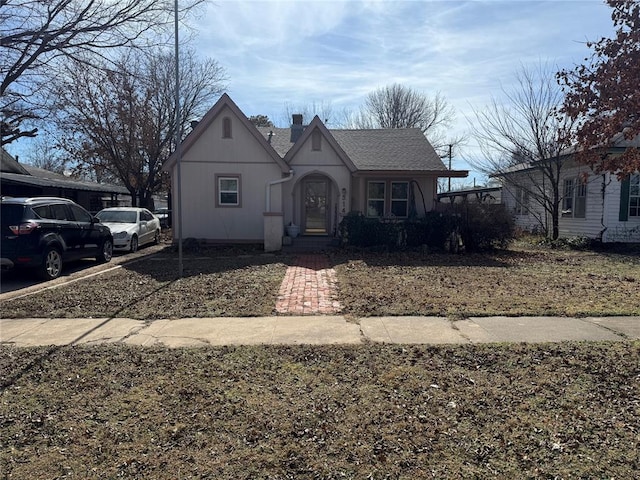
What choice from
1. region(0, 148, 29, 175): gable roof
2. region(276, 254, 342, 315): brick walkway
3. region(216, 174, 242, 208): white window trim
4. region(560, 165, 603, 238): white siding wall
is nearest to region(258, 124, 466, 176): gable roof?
region(216, 174, 242, 208): white window trim

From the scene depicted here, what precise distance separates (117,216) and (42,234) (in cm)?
701

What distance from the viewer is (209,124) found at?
50.3 ft

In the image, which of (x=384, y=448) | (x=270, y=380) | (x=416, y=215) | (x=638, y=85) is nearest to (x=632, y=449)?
(x=384, y=448)

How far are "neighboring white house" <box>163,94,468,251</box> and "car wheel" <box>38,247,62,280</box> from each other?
5.38 metres

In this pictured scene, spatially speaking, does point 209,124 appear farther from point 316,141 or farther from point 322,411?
point 322,411

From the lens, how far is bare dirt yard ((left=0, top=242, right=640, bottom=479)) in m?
2.88

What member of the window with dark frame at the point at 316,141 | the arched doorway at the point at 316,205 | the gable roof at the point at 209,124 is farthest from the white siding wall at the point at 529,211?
the gable roof at the point at 209,124

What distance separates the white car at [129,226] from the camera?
1487cm

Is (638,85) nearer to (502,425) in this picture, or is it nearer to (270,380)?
(502,425)

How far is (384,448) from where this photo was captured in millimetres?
3068

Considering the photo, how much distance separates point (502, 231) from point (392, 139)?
24.1 ft

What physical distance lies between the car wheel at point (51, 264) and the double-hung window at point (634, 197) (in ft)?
63.5

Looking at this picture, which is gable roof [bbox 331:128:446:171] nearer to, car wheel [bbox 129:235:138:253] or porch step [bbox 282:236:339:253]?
porch step [bbox 282:236:339:253]

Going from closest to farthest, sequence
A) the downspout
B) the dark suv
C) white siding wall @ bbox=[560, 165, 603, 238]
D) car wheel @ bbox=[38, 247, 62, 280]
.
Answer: the dark suv < car wheel @ bbox=[38, 247, 62, 280] < the downspout < white siding wall @ bbox=[560, 165, 603, 238]
